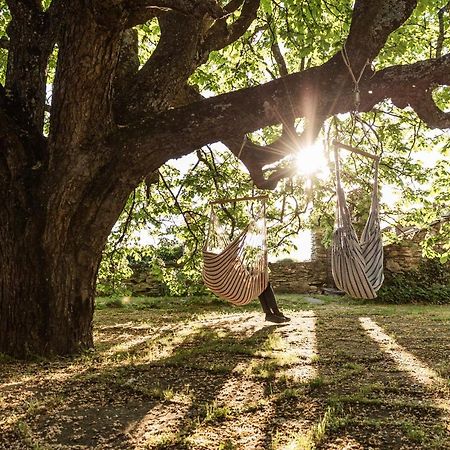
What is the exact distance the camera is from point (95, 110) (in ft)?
11.4

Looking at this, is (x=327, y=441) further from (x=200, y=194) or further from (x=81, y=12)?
(x=200, y=194)

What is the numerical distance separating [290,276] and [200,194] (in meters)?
5.38

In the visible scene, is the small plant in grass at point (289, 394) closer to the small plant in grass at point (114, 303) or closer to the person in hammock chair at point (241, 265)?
the person in hammock chair at point (241, 265)

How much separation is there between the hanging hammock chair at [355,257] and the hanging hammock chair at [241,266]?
1.19 meters

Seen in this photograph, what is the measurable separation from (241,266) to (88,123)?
171cm

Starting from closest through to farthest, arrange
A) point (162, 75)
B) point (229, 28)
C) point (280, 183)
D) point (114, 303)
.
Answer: point (162, 75)
point (229, 28)
point (280, 183)
point (114, 303)

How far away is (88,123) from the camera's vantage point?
349cm

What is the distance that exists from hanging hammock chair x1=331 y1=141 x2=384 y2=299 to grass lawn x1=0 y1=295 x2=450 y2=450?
581mm

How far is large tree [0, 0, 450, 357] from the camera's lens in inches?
132

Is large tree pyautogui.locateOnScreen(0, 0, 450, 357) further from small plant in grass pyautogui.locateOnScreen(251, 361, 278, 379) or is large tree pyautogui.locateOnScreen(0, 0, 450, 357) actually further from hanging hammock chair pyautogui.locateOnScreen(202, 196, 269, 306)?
small plant in grass pyautogui.locateOnScreen(251, 361, 278, 379)

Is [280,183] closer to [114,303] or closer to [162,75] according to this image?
[162,75]

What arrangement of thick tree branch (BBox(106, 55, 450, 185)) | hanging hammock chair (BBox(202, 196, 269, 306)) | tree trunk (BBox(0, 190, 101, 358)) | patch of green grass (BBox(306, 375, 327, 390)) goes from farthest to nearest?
hanging hammock chair (BBox(202, 196, 269, 306)) → tree trunk (BBox(0, 190, 101, 358)) → thick tree branch (BBox(106, 55, 450, 185)) → patch of green grass (BBox(306, 375, 327, 390))

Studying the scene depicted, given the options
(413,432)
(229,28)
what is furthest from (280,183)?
(413,432)

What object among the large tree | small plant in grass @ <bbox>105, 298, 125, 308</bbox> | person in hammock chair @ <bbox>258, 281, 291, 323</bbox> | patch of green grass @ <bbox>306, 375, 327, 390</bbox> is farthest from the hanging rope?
small plant in grass @ <bbox>105, 298, 125, 308</bbox>
